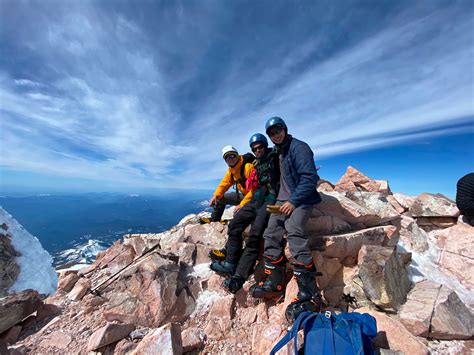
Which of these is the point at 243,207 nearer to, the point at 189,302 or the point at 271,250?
the point at 271,250

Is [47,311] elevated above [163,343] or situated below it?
below

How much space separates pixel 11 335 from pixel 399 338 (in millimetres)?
9403

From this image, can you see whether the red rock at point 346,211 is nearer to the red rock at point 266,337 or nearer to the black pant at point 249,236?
the black pant at point 249,236

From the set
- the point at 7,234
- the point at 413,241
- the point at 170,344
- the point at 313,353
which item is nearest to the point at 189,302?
the point at 170,344

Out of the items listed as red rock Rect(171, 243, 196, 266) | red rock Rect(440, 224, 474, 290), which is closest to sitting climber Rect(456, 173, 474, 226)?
red rock Rect(440, 224, 474, 290)

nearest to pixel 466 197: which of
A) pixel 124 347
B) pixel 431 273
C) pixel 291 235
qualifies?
pixel 431 273

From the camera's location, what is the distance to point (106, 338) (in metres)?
4.85

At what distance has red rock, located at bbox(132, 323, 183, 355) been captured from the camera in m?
4.36

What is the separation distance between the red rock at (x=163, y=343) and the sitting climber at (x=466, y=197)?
11.6 m

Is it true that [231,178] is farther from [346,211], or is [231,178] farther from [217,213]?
[346,211]

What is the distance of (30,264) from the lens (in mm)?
8070

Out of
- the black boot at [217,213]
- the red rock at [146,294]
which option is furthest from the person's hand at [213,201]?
the red rock at [146,294]

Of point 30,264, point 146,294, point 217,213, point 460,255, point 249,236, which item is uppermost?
point 217,213

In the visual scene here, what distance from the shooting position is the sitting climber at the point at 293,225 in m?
5.27
